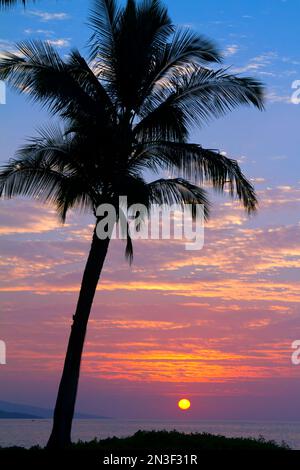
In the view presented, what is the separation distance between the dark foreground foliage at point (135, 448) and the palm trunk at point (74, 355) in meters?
0.51

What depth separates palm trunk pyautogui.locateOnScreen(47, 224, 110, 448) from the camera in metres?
21.2

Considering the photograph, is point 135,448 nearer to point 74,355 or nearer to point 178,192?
point 74,355

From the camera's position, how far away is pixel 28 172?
22.9 m

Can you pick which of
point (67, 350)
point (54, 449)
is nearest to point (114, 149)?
point (67, 350)

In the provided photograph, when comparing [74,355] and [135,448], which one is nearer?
[74,355]

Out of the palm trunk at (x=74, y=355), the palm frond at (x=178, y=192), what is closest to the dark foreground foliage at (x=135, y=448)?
the palm trunk at (x=74, y=355)

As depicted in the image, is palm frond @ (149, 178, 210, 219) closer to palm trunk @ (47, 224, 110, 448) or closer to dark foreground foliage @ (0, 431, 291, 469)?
palm trunk @ (47, 224, 110, 448)

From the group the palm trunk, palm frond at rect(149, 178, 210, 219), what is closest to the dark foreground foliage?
the palm trunk

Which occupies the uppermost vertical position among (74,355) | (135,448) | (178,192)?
(178,192)

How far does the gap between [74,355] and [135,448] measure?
4453mm

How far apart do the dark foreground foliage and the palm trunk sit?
508mm

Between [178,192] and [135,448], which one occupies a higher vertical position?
[178,192]

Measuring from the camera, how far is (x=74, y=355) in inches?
848

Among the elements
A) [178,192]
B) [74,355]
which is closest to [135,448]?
[74,355]
